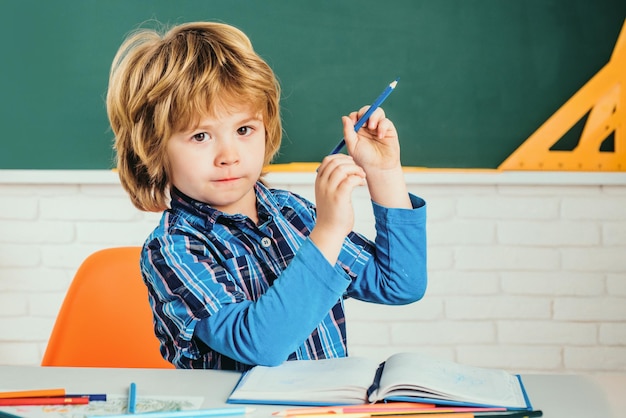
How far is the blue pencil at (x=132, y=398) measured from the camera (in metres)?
0.93

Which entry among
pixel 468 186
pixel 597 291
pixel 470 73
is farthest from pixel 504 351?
pixel 470 73

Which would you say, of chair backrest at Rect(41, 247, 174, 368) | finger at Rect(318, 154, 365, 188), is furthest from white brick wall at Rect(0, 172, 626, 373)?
finger at Rect(318, 154, 365, 188)

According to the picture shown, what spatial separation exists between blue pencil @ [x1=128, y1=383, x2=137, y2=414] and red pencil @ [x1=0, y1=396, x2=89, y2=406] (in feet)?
0.16

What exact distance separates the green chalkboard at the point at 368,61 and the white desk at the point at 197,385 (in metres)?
1.30

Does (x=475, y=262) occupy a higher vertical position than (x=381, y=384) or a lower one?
higher

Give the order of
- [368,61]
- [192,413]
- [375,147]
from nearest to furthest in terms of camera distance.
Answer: [192,413] → [375,147] → [368,61]

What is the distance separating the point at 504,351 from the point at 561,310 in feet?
0.65

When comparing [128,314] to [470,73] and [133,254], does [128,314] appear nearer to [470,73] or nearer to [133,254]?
[133,254]

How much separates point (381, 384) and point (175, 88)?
553 millimetres

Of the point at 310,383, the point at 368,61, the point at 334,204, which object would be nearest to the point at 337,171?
the point at 334,204

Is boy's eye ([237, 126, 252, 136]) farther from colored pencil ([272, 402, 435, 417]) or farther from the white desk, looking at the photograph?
colored pencil ([272, 402, 435, 417])

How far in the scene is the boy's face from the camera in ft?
4.00

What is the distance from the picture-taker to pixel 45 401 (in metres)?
0.96

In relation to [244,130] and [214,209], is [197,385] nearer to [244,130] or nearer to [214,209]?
[214,209]
